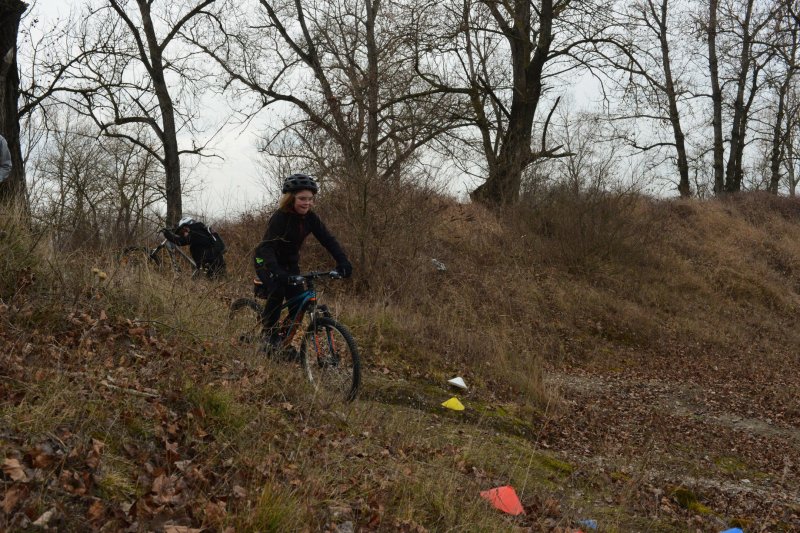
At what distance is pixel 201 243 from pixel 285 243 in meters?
4.62

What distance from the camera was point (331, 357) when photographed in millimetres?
6312

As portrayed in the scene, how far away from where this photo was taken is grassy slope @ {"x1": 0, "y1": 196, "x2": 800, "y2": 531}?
347 cm

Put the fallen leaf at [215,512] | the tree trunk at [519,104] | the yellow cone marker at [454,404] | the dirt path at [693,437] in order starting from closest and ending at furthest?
1. the fallen leaf at [215,512]
2. the dirt path at [693,437]
3. the yellow cone marker at [454,404]
4. the tree trunk at [519,104]

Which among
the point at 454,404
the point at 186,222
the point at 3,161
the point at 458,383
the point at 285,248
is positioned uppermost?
the point at 3,161

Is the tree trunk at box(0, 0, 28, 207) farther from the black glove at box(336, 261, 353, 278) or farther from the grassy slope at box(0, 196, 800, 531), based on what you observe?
the black glove at box(336, 261, 353, 278)

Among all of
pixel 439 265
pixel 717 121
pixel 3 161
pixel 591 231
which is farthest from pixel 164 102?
pixel 717 121

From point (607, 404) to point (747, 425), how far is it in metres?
1.85

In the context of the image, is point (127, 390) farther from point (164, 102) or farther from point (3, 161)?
point (164, 102)

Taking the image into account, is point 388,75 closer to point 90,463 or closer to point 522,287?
point 522,287

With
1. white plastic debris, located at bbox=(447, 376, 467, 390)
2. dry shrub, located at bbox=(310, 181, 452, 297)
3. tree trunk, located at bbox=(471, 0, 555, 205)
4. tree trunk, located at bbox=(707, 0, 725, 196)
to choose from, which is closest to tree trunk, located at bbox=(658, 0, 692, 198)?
tree trunk, located at bbox=(707, 0, 725, 196)

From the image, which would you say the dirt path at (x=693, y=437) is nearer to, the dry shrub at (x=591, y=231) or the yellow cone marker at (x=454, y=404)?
the yellow cone marker at (x=454, y=404)

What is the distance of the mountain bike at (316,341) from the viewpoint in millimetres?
6145

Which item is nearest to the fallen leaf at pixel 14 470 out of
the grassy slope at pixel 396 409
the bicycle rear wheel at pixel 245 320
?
the grassy slope at pixel 396 409

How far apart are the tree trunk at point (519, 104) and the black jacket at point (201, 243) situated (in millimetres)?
9952
